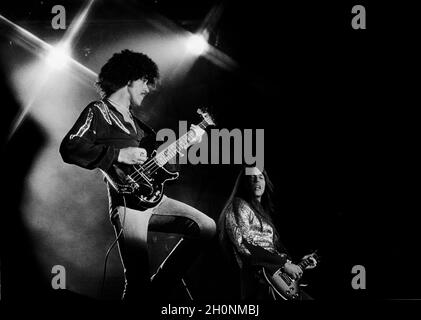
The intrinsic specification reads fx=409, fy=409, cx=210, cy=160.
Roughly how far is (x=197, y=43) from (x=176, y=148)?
3.98ft

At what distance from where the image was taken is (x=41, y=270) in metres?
3.42

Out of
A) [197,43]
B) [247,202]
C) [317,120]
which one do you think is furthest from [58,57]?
[317,120]

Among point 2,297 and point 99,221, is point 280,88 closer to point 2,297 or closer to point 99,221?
point 99,221

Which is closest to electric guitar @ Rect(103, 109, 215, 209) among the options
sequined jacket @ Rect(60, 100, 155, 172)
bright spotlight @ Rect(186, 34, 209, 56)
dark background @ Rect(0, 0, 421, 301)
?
sequined jacket @ Rect(60, 100, 155, 172)

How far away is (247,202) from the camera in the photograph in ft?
12.0

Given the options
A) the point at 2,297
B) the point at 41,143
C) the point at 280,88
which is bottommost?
the point at 2,297

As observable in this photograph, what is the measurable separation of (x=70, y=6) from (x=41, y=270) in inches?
93.8

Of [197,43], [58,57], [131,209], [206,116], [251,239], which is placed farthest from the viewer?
[197,43]

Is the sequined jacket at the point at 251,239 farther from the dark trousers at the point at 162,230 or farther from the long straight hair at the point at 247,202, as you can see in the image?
the dark trousers at the point at 162,230

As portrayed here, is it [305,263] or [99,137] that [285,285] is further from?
[99,137]

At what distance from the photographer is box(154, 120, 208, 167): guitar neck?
313cm

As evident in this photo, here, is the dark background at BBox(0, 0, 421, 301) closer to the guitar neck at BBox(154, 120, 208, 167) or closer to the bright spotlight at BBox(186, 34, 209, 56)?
the bright spotlight at BBox(186, 34, 209, 56)

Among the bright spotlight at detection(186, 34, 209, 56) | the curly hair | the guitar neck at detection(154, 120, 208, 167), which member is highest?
the bright spotlight at detection(186, 34, 209, 56)

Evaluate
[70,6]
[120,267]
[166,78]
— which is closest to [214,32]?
[166,78]
